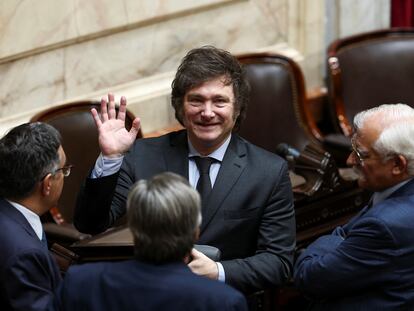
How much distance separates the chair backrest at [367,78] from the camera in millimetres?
5777

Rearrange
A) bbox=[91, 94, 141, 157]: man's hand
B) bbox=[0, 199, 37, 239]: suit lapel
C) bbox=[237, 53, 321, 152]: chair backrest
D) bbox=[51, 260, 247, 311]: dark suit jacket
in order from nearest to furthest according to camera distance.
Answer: bbox=[51, 260, 247, 311]: dark suit jacket → bbox=[0, 199, 37, 239]: suit lapel → bbox=[91, 94, 141, 157]: man's hand → bbox=[237, 53, 321, 152]: chair backrest

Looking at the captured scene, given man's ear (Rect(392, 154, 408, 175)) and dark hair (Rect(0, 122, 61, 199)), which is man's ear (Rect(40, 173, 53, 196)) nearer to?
dark hair (Rect(0, 122, 61, 199))

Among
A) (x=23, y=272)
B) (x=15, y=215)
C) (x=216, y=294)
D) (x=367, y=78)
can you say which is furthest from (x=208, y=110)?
(x=367, y=78)

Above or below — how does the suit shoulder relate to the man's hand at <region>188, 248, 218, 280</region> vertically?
above

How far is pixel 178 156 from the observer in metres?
3.42

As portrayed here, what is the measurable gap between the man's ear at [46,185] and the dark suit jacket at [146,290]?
0.53m

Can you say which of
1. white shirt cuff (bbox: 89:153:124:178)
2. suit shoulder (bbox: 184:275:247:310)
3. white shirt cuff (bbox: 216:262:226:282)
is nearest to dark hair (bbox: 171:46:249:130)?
white shirt cuff (bbox: 89:153:124:178)

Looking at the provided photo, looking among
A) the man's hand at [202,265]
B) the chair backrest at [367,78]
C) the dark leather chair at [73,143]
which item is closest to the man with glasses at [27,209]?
the man's hand at [202,265]

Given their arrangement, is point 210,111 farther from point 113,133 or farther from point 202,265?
point 202,265

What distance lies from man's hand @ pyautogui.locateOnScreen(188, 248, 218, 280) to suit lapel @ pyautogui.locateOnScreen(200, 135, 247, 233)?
236 millimetres

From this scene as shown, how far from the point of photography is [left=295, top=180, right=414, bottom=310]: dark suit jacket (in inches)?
118

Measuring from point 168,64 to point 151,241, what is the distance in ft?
10.1

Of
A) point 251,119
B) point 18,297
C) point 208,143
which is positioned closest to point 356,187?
point 251,119

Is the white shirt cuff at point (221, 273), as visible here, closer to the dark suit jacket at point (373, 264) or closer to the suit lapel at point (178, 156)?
the dark suit jacket at point (373, 264)
